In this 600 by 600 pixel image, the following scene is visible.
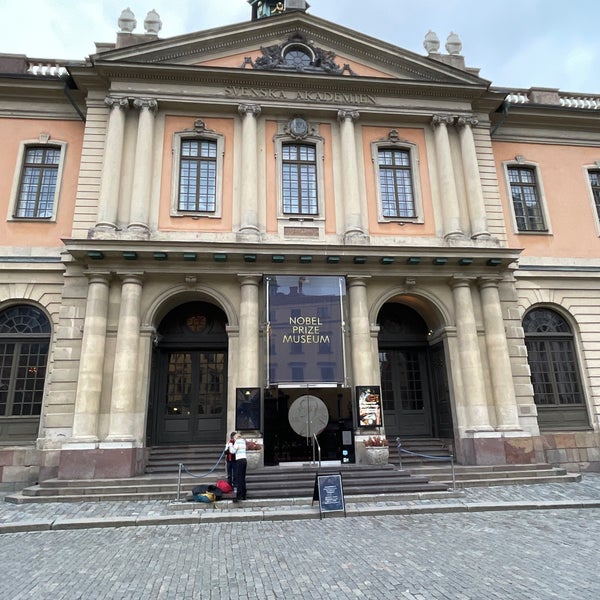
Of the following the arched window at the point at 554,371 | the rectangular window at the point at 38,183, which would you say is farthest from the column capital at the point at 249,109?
the arched window at the point at 554,371

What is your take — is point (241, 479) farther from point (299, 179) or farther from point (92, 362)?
point (299, 179)

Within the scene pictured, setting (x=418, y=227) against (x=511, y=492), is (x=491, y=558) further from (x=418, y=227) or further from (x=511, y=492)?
(x=418, y=227)

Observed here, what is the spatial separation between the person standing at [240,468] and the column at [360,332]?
173 inches

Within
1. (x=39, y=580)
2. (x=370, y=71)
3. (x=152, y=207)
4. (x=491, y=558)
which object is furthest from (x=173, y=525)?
(x=370, y=71)

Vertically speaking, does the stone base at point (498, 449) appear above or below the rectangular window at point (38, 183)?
below

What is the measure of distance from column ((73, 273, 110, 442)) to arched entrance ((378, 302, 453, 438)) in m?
9.15

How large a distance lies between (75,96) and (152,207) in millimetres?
5333

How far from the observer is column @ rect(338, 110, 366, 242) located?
50.2 ft

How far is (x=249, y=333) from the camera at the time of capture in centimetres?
1388

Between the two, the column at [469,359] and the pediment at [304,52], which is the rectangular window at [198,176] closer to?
the pediment at [304,52]

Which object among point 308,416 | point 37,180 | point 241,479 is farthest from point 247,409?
point 37,180

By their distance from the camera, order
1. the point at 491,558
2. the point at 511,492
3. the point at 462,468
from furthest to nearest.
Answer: the point at 462,468 → the point at 511,492 → the point at 491,558

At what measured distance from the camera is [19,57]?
1666 cm

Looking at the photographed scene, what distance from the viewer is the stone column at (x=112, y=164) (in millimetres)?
14461
